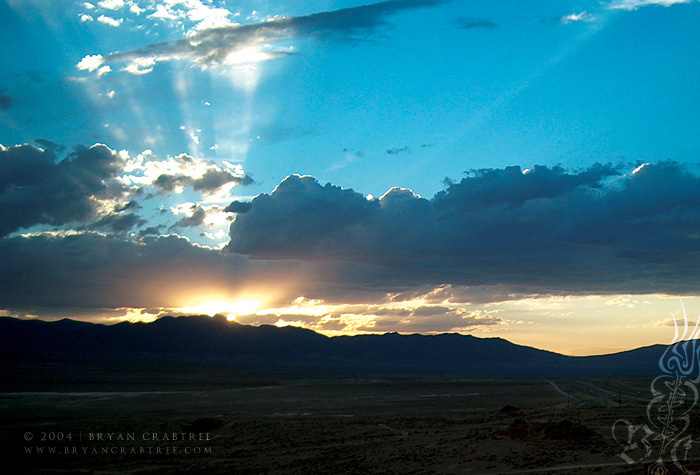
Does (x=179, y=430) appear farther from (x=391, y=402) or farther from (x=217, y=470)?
(x=391, y=402)

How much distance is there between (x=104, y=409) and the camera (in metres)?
50.7

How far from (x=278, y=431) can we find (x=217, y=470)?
357 inches

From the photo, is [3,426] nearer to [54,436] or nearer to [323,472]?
[54,436]

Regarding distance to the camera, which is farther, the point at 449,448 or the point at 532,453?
the point at 449,448

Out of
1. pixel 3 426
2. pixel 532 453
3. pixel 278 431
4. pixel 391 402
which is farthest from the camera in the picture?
pixel 391 402

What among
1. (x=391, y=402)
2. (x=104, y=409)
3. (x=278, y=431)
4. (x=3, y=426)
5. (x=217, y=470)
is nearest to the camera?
(x=217, y=470)

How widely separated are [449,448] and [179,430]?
65.7 feet

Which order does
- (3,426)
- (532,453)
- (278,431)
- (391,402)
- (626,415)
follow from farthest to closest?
(391,402) → (3,426) → (278,431) → (626,415) → (532,453)

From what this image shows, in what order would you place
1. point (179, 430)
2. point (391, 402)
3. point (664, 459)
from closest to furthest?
point (664, 459)
point (179, 430)
point (391, 402)

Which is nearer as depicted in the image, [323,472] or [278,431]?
[323,472]

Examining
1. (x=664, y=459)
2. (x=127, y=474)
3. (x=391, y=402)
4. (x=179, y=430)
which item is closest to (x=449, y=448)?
(x=664, y=459)

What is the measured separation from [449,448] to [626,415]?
12.8 meters

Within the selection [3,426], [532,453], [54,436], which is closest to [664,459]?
[532,453]

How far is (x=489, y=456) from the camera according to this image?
899 inches
